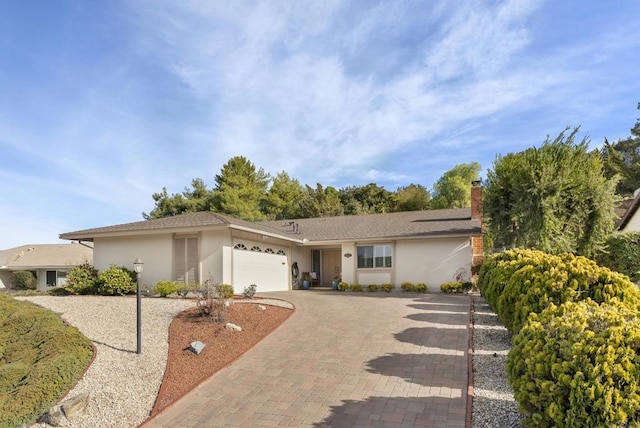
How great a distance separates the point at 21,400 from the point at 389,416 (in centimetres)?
565

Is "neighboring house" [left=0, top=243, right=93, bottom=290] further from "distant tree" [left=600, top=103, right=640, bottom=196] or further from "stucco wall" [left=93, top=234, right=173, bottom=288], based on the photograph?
"distant tree" [left=600, top=103, right=640, bottom=196]

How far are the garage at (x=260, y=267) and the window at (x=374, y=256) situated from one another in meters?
3.80

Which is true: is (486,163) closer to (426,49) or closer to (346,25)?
(426,49)

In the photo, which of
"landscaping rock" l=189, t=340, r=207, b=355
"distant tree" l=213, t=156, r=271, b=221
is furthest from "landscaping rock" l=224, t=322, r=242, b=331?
"distant tree" l=213, t=156, r=271, b=221

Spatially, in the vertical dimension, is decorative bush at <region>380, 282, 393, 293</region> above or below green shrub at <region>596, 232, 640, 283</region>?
below

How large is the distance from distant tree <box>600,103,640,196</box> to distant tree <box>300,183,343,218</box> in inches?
815

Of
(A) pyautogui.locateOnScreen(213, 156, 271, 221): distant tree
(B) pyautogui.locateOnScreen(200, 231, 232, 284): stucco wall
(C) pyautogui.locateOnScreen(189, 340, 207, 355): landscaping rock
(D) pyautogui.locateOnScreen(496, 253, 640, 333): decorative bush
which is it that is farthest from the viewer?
(A) pyautogui.locateOnScreen(213, 156, 271, 221): distant tree

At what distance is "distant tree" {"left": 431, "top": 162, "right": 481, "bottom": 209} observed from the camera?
3991cm

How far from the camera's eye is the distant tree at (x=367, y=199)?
1503 inches

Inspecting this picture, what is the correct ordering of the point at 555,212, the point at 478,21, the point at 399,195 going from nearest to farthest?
the point at 478,21 < the point at 555,212 < the point at 399,195

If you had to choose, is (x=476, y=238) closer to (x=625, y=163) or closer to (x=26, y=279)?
(x=625, y=163)

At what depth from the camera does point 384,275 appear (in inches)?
749

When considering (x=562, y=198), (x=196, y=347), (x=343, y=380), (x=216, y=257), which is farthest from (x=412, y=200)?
(x=343, y=380)

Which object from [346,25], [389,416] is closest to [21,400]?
[389,416]
